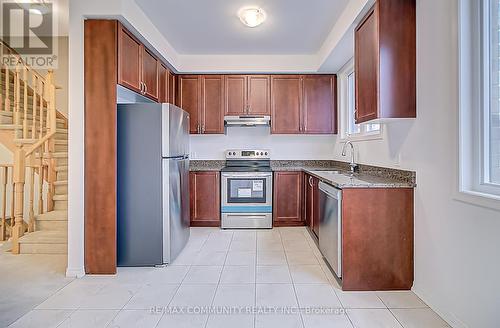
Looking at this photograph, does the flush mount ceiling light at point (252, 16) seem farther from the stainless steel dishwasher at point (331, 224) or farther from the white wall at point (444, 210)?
the stainless steel dishwasher at point (331, 224)

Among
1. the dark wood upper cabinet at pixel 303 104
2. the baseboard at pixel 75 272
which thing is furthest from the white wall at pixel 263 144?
the baseboard at pixel 75 272

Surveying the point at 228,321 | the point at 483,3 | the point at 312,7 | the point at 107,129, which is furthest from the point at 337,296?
the point at 312,7

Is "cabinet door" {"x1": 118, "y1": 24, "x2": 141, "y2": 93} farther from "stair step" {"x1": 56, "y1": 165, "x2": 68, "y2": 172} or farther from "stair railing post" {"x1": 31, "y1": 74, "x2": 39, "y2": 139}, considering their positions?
"stair step" {"x1": 56, "y1": 165, "x2": 68, "y2": 172}

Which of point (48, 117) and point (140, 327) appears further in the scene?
point (48, 117)

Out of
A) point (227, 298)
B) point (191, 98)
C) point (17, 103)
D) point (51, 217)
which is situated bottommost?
point (227, 298)

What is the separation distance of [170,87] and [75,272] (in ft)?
8.95

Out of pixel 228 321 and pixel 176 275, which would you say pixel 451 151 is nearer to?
pixel 228 321

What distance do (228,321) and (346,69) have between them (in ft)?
11.8

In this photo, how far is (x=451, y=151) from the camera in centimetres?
197

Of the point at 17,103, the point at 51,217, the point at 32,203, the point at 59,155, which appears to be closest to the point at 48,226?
the point at 51,217

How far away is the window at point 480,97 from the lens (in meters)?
1.74

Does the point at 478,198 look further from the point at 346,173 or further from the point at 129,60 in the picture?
the point at 129,60

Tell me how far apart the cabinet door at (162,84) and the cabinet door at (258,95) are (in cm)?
125

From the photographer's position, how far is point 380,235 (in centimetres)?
247
